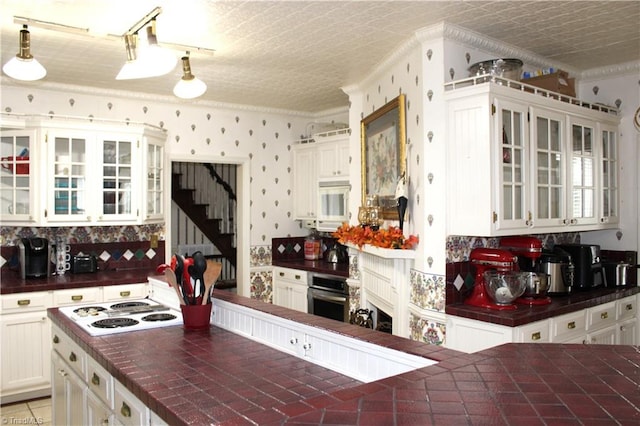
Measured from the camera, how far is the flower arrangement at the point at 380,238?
3.73m

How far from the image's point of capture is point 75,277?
4.78 meters

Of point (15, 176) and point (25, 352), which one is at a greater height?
point (15, 176)

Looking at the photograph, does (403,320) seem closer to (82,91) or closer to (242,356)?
(242,356)

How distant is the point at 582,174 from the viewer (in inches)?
160

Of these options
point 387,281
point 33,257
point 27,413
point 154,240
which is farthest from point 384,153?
point 27,413

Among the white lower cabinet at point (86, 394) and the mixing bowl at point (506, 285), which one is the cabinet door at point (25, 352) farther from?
the mixing bowl at point (506, 285)

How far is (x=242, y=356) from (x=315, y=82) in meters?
3.24

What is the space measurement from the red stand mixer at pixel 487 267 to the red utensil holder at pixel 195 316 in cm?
172

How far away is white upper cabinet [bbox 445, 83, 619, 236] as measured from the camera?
330 centimetres

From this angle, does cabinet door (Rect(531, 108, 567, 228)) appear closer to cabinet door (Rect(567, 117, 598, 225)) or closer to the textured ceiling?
cabinet door (Rect(567, 117, 598, 225))

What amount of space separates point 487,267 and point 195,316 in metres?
1.90

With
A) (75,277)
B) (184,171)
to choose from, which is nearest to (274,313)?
(75,277)

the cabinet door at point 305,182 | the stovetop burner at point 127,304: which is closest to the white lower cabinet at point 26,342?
the stovetop burner at point 127,304

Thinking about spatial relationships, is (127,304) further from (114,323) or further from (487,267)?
(487,267)
